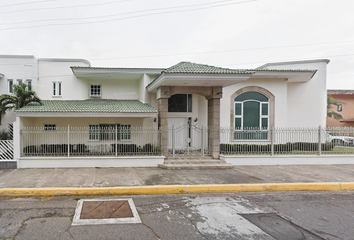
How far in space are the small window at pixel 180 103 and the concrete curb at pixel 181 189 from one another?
6.96m

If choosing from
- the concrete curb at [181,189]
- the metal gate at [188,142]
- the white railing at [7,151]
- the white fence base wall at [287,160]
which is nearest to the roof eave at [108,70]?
the metal gate at [188,142]

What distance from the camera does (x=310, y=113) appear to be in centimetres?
1407

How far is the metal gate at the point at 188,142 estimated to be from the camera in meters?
10.7

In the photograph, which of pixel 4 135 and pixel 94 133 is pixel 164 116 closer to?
pixel 94 133

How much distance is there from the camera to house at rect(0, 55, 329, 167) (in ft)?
31.8

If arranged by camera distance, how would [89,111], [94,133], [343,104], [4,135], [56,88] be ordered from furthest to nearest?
[343,104] < [56,88] < [4,135] < [94,133] < [89,111]

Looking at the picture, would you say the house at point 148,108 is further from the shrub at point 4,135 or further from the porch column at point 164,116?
the shrub at point 4,135

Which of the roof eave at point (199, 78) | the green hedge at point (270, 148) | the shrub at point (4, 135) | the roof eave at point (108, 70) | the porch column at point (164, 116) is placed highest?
the roof eave at point (108, 70)

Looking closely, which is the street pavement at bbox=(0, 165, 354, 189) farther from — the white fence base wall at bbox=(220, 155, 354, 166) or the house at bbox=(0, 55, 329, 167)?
the house at bbox=(0, 55, 329, 167)

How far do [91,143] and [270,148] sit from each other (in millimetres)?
9132

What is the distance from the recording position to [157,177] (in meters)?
7.97

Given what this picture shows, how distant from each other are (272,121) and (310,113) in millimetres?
3158

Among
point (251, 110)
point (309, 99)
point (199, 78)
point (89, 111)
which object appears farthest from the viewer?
point (309, 99)

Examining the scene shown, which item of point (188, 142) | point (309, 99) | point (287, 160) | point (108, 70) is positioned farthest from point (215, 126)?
point (309, 99)
